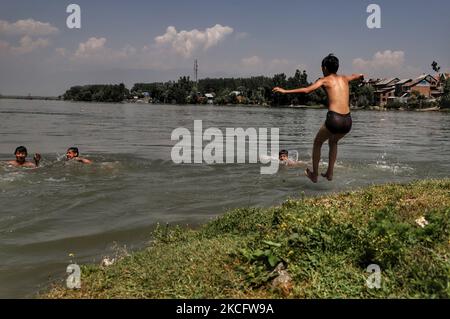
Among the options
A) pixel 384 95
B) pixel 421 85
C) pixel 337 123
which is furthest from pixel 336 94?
pixel 421 85

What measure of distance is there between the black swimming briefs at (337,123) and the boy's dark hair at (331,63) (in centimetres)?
70

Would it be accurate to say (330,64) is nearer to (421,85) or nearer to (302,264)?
(302,264)

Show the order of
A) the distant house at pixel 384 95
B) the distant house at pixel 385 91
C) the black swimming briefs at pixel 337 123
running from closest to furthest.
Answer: the black swimming briefs at pixel 337 123 → the distant house at pixel 384 95 → the distant house at pixel 385 91

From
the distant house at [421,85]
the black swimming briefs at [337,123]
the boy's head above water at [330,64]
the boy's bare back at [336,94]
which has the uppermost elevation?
the distant house at [421,85]

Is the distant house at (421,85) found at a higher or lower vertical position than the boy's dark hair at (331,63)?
higher

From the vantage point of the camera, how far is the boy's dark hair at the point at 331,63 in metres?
7.73

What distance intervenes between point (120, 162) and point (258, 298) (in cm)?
1633

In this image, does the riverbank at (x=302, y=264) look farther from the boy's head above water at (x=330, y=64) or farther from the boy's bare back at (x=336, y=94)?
the boy's head above water at (x=330, y=64)

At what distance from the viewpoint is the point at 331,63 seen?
7.73 metres

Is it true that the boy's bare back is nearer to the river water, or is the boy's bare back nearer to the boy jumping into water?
the boy jumping into water

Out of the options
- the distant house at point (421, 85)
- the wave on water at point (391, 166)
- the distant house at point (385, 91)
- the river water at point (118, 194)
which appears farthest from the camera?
the distant house at point (385, 91)

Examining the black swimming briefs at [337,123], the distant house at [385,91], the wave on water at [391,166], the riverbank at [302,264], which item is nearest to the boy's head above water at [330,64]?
the black swimming briefs at [337,123]

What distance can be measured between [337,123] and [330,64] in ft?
3.13
